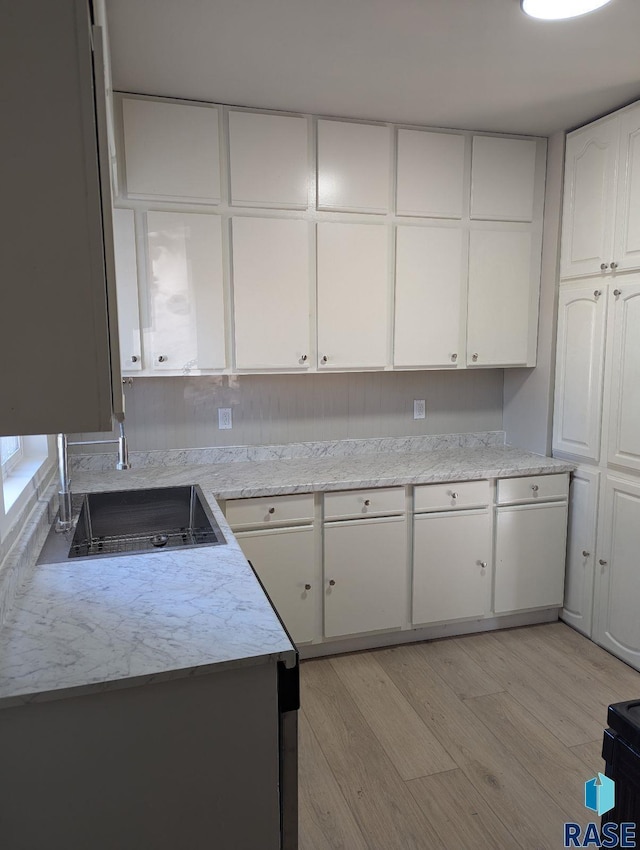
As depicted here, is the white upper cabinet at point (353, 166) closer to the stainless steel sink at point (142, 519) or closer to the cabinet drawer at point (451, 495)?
the cabinet drawer at point (451, 495)

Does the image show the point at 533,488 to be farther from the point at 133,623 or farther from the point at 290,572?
the point at 133,623

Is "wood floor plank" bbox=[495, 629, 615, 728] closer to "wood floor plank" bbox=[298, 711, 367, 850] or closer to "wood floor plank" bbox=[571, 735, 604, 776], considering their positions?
"wood floor plank" bbox=[571, 735, 604, 776]

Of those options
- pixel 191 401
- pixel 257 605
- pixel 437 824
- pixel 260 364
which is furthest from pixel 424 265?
pixel 437 824

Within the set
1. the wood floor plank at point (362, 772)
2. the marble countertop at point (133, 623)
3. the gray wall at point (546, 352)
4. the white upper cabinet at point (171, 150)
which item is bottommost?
the wood floor plank at point (362, 772)

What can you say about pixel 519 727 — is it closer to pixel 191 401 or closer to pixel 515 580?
pixel 515 580

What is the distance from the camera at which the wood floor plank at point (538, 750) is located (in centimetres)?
197

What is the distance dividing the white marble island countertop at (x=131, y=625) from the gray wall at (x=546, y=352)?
6.94 ft

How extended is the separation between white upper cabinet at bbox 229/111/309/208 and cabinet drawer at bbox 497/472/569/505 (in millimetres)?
1710

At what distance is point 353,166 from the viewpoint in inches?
111

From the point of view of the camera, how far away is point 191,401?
301cm

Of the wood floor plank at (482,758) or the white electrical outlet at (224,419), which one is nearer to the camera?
the wood floor plank at (482,758)

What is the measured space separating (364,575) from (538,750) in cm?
100

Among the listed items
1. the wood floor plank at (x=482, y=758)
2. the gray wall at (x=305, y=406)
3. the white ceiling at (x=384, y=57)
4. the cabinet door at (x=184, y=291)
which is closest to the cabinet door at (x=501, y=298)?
the gray wall at (x=305, y=406)

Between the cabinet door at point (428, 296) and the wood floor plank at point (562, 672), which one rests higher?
the cabinet door at point (428, 296)
